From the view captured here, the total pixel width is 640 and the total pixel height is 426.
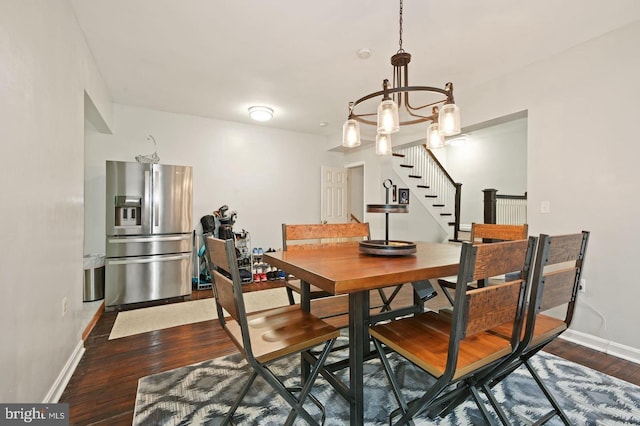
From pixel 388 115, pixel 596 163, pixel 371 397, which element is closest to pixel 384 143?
pixel 388 115

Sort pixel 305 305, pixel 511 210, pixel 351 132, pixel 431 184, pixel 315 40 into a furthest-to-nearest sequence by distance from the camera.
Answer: pixel 431 184 → pixel 511 210 → pixel 315 40 → pixel 351 132 → pixel 305 305

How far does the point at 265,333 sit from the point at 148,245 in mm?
2830

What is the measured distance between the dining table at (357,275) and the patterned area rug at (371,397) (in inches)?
10.3

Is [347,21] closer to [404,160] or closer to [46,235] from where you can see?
[46,235]

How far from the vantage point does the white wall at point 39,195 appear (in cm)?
126

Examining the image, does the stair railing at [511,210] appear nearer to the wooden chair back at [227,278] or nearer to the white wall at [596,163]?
the white wall at [596,163]

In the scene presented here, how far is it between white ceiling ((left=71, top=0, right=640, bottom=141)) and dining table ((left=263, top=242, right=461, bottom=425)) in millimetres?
1811

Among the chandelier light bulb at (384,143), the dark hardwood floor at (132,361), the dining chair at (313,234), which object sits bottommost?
the dark hardwood floor at (132,361)

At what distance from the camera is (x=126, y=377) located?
1.96m

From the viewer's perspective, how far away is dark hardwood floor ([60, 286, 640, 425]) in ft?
5.47

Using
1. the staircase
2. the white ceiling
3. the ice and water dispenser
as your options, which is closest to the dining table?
the white ceiling

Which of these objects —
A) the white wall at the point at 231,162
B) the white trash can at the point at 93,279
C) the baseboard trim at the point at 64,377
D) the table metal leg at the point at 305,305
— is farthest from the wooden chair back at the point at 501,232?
the white trash can at the point at 93,279

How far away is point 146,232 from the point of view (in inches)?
140

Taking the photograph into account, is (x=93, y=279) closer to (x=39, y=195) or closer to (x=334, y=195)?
(x=39, y=195)
